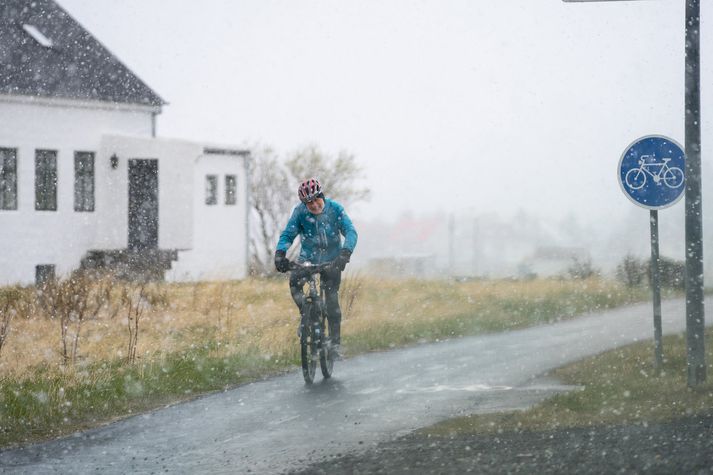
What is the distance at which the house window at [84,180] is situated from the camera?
3145 cm

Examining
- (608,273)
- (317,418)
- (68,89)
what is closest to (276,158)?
(68,89)

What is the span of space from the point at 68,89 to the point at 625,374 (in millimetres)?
23524

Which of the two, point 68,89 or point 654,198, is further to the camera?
point 68,89

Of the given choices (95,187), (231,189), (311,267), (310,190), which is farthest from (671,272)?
(310,190)

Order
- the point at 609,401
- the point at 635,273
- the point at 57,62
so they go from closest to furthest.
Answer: the point at 609,401 < the point at 635,273 < the point at 57,62

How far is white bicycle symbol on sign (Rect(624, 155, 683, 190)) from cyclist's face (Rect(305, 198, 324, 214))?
3.23 metres

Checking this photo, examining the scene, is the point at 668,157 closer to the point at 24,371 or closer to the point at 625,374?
the point at 625,374

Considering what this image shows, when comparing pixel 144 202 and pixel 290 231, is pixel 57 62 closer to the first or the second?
pixel 144 202

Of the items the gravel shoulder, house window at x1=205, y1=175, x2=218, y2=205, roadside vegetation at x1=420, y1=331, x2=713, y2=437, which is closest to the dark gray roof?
house window at x1=205, y1=175, x2=218, y2=205

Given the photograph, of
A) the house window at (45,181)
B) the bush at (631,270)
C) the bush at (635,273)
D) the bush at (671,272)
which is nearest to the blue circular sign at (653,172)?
the bush at (635,273)

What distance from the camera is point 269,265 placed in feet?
111

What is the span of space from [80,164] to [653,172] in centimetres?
2380

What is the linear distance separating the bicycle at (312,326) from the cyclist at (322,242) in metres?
0.07

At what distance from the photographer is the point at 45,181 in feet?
100
